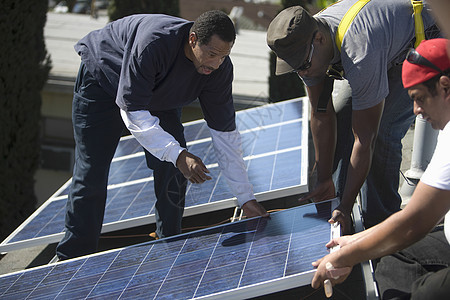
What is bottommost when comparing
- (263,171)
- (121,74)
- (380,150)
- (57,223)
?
(57,223)

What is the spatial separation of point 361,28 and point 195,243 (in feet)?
5.16

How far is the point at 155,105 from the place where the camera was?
13.5 feet

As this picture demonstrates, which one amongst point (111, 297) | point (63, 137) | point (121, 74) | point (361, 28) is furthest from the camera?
point (63, 137)

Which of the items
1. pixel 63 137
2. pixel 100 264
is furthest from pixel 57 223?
pixel 63 137

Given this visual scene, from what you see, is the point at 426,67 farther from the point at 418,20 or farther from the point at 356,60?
the point at 418,20

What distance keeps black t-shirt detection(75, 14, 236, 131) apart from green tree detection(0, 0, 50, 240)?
4212 mm

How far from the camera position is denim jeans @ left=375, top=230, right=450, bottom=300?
9.39 feet

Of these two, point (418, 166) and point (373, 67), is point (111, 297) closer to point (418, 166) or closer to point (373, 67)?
point (373, 67)

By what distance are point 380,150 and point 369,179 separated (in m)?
0.22

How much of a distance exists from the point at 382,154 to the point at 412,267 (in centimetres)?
128

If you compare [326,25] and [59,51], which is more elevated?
[326,25]

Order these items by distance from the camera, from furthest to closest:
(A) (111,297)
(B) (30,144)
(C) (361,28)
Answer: (B) (30,144)
(C) (361,28)
(A) (111,297)

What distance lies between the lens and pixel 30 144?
862cm

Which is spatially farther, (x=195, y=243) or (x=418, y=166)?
(x=418, y=166)
